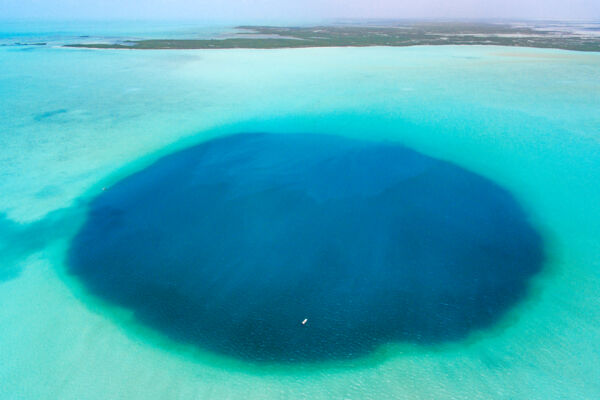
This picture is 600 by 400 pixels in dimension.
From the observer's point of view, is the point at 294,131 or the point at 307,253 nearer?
the point at 307,253

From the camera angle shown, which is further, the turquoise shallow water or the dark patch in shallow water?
the dark patch in shallow water

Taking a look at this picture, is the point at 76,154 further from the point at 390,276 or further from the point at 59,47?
the point at 59,47

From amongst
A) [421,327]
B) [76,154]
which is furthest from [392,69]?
[421,327]

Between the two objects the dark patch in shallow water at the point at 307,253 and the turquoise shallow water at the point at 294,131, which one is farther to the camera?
the dark patch in shallow water at the point at 307,253

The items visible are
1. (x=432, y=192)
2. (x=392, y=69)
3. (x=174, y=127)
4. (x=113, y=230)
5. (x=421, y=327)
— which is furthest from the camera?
(x=392, y=69)
